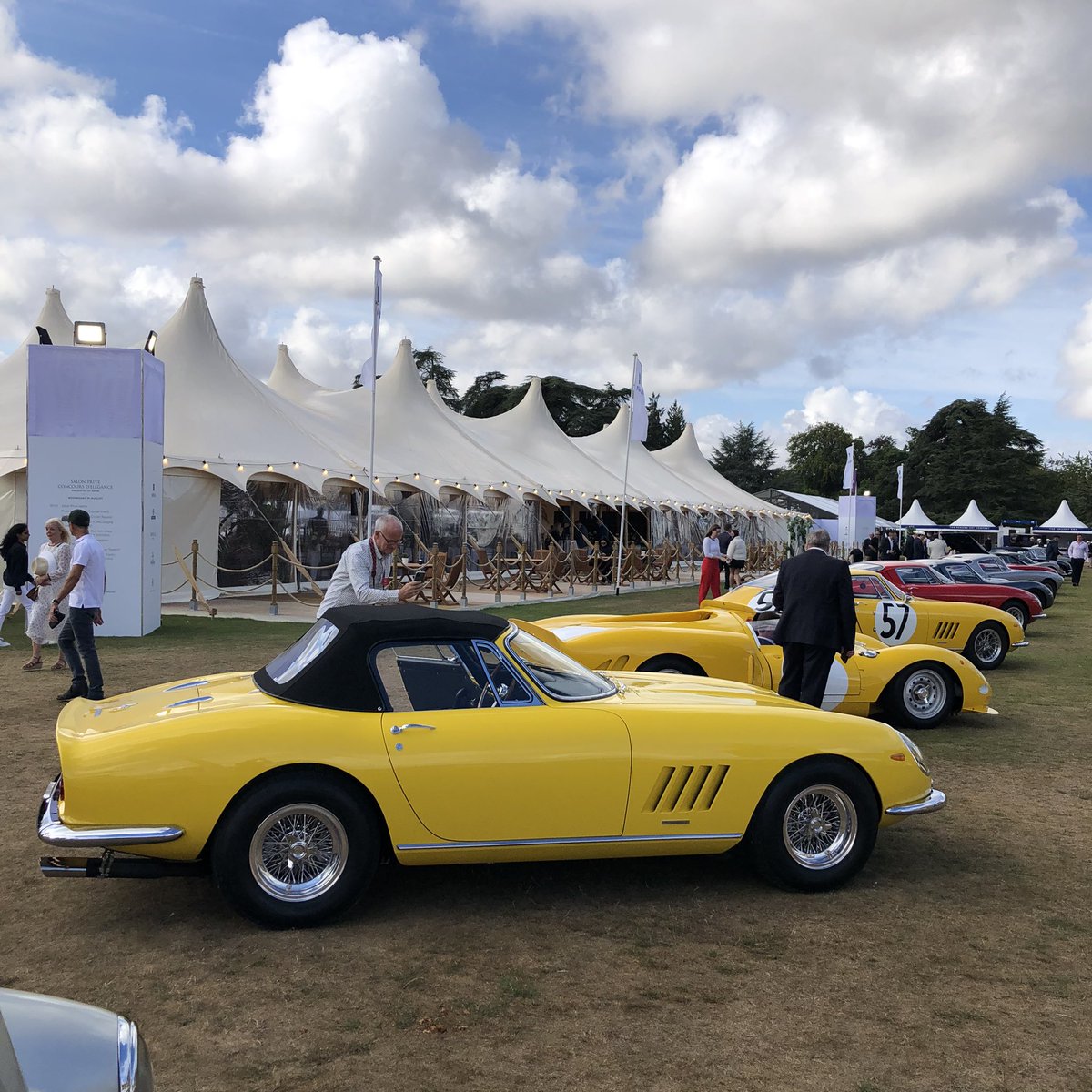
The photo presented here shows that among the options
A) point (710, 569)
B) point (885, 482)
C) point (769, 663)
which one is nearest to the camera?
point (769, 663)

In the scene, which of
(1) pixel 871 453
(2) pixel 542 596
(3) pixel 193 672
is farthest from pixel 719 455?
(3) pixel 193 672

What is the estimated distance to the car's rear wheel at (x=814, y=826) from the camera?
4.84 m

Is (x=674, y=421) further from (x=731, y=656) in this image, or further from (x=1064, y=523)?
(x=731, y=656)

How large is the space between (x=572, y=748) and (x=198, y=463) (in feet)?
58.1

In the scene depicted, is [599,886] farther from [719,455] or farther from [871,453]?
[871,453]

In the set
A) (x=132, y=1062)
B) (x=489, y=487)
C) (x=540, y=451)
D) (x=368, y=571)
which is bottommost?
(x=132, y=1062)

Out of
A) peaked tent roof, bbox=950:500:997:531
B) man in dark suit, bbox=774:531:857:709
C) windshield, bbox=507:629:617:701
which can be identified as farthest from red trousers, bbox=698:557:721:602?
peaked tent roof, bbox=950:500:997:531

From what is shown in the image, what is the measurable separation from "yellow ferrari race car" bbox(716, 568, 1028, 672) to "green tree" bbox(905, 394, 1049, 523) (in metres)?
76.0

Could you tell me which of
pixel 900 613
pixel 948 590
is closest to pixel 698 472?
pixel 948 590

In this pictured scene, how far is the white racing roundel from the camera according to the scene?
39.9 feet

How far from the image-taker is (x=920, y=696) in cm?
920

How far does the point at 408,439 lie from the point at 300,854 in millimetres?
24596

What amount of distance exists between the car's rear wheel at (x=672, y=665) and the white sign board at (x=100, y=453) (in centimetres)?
930

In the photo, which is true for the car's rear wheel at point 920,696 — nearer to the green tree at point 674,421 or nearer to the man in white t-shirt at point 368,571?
the man in white t-shirt at point 368,571
